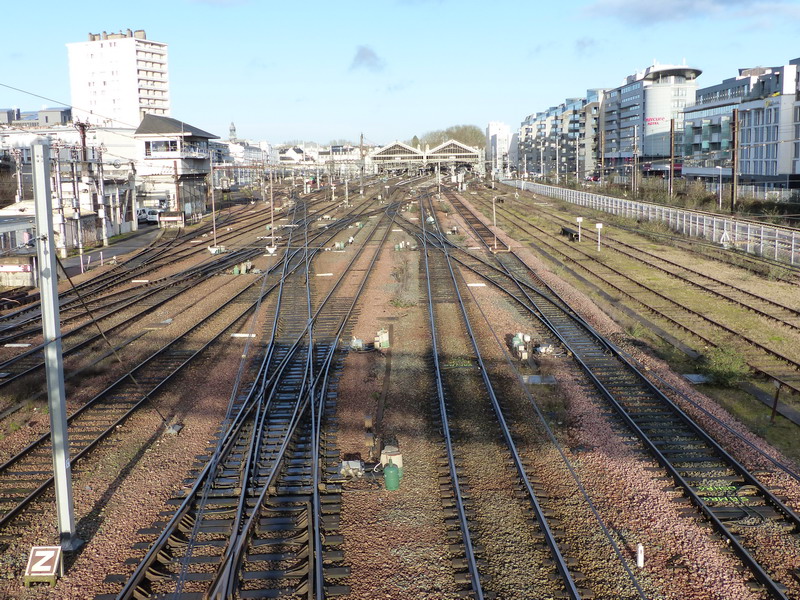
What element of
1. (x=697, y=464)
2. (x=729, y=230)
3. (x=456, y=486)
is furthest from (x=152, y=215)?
(x=697, y=464)

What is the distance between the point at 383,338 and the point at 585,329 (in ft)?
14.6

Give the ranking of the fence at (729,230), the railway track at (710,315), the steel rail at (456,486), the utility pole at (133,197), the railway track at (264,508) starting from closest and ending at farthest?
the steel rail at (456,486) < the railway track at (264,508) < the railway track at (710,315) < the fence at (729,230) < the utility pole at (133,197)

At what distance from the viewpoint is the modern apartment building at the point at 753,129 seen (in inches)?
1976

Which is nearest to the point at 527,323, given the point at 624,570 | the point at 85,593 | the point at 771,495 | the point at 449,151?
the point at 771,495

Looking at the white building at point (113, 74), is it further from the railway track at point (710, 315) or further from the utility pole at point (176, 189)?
the railway track at point (710, 315)

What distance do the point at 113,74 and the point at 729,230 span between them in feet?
308

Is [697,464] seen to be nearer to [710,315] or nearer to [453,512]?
[453,512]

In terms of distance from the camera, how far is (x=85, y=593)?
6551 mm

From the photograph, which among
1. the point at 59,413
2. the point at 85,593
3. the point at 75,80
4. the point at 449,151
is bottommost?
the point at 85,593

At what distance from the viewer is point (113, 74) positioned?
101938 millimetres

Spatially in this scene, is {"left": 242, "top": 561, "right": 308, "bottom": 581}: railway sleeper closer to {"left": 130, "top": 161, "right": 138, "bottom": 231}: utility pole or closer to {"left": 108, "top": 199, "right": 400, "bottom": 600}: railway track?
{"left": 108, "top": 199, "right": 400, "bottom": 600}: railway track

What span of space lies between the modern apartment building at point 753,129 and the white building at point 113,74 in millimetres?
70455

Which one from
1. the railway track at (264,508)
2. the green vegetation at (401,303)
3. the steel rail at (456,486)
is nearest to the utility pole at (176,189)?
the green vegetation at (401,303)

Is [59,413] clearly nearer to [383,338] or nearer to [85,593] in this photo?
[85,593]
